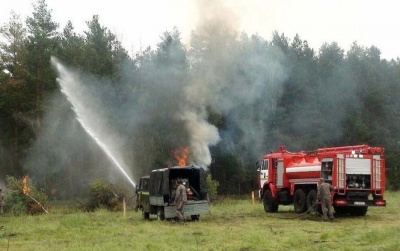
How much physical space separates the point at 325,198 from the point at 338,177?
113 cm

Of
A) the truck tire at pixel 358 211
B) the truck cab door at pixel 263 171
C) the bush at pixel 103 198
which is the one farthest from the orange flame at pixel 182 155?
the truck tire at pixel 358 211

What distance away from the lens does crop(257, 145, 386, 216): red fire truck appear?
898 inches

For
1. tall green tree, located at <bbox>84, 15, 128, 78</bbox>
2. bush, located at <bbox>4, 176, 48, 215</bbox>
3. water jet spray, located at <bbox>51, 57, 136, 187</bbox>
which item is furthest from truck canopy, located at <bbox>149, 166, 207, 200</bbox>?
tall green tree, located at <bbox>84, 15, 128, 78</bbox>

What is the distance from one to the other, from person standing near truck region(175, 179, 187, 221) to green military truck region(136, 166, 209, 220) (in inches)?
10.8

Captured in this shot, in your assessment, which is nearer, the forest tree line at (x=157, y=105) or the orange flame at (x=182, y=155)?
the orange flame at (x=182, y=155)

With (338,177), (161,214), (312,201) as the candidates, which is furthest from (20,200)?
(338,177)

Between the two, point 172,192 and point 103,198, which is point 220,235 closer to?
point 172,192

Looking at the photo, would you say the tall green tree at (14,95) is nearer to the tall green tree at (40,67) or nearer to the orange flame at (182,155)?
the tall green tree at (40,67)

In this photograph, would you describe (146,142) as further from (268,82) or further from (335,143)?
(335,143)

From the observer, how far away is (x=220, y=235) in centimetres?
1689

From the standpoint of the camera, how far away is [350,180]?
909 inches

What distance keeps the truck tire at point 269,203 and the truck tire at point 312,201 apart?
3478mm

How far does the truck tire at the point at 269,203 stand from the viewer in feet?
92.0

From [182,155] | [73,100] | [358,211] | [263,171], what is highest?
[73,100]
